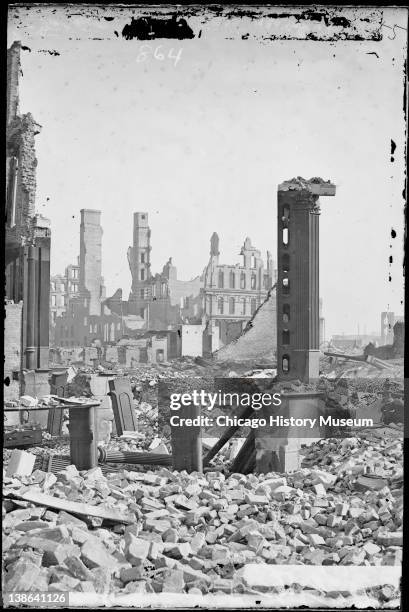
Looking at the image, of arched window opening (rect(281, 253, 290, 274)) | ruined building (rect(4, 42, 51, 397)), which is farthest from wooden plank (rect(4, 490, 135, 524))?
arched window opening (rect(281, 253, 290, 274))

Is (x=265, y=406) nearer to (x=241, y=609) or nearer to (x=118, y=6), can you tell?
(x=241, y=609)

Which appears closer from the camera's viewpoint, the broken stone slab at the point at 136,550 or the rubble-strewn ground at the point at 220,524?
the rubble-strewn ground at the point at 220,524

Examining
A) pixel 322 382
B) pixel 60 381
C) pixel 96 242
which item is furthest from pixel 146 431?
pixel 96 242

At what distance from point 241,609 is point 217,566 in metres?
0.36

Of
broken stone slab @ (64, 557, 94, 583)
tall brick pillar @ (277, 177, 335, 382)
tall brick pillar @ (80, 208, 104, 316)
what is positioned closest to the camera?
broken stone slab @ (64, 557, 94, 583)

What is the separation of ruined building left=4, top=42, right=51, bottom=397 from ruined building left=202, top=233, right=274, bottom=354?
7.56 feet

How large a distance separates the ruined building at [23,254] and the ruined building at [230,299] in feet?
7.56

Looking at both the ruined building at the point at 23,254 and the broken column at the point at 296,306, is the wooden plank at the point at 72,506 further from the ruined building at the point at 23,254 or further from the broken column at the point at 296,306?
the broken column at the point at 296,306

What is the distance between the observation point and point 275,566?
461cm

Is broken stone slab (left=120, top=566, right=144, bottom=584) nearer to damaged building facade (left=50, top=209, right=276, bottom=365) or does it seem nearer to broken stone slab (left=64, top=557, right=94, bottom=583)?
broken stone slab (left=64, top=557, right=94, bottom=583)

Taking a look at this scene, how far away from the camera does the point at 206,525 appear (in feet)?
17.0

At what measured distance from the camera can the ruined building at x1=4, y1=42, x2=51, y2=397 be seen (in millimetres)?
5418

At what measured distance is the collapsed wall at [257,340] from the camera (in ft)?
25.8

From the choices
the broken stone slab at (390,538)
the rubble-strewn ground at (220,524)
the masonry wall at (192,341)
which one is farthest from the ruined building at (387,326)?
the masonry wall at (192,341)
